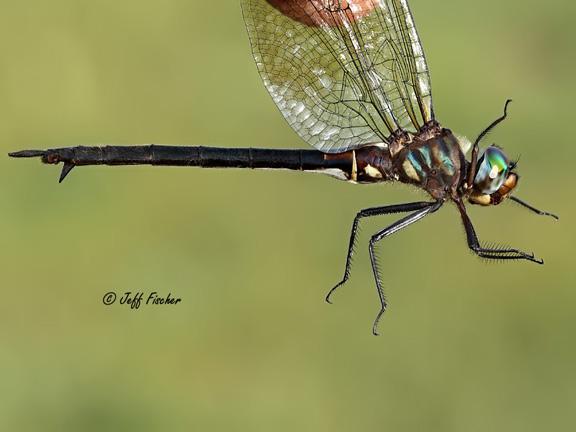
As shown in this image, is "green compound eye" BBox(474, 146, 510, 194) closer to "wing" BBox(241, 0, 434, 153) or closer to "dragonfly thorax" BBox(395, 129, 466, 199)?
"dragonfly thorax" BBox(395, 129, 466, 199)

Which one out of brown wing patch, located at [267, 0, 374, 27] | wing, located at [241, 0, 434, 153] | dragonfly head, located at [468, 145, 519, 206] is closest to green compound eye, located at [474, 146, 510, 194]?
dragonfly head, located at [468, 145, 519, 206]

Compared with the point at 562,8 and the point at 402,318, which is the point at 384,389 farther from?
the point at 562,8

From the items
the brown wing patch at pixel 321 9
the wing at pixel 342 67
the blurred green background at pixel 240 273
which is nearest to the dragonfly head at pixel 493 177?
the wing at pixel 342 67

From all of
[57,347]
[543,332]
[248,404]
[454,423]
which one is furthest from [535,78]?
[57,347]

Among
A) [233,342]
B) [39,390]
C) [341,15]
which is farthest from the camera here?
[233,342]

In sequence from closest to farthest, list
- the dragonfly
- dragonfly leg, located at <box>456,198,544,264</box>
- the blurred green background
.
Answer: dragonfly leg, located at <box>456,198,544,264</box> < the dragonfly < the blurred green background

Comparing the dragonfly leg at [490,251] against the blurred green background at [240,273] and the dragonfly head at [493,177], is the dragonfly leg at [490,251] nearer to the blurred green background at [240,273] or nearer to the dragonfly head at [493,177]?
the dragonfly head at [493,177]

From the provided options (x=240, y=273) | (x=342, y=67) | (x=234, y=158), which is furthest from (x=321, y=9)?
(x=240, y=273)

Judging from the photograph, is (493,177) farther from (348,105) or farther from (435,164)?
(348,105)
